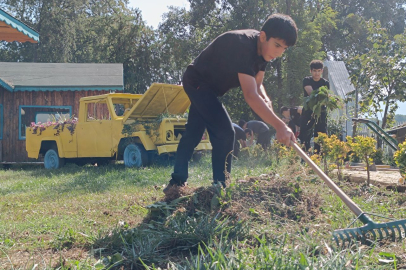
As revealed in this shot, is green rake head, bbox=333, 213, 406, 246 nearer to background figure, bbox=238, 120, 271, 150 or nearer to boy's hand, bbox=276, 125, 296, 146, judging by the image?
boy's hand, bbox=276, 125, 296, 146

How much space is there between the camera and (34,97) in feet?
51.1

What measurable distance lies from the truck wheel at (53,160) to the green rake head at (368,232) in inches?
392

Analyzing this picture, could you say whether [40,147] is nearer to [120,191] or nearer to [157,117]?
[157,117]

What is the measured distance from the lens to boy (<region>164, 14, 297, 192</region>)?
3553 millimetres

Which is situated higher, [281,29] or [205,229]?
[281,29]

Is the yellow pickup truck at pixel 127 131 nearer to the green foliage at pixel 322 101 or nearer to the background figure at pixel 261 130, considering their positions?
the background figure at pixel 261 130

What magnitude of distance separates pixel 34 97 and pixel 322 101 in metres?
12.4

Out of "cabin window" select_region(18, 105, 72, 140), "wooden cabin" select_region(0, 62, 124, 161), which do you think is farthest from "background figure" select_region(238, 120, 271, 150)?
"cabin window" select_region(18, 105, 72, 140)

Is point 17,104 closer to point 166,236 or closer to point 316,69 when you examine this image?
point 316,69

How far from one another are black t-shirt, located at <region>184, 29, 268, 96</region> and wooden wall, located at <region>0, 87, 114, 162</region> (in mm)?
12129

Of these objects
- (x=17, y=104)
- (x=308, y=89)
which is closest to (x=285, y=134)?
(x=308, y=89)

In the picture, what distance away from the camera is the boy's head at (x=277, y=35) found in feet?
11.7

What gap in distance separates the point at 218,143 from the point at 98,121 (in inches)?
267

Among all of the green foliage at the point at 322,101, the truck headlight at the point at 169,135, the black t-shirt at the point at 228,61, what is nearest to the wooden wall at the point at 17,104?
the truck headlight at the point at 169,135
